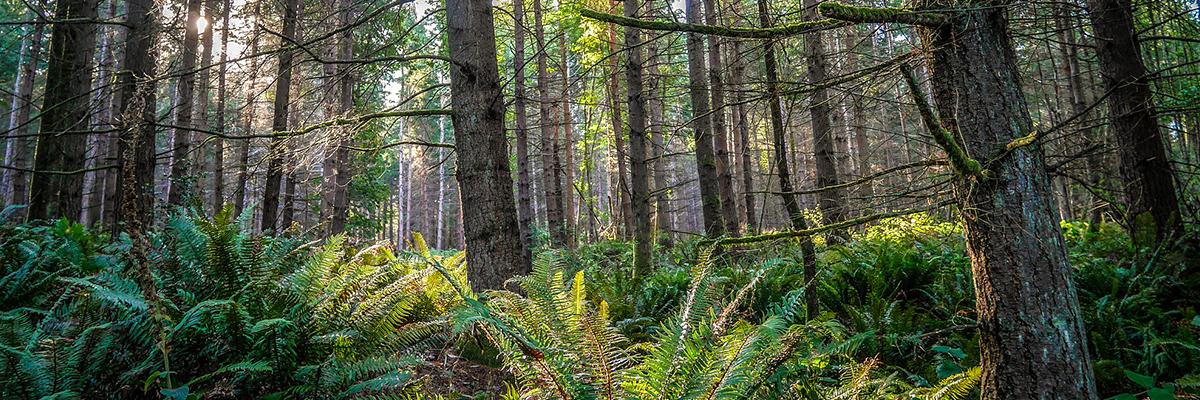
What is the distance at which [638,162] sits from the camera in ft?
24.2

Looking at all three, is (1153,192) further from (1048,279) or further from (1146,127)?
(1048,279)

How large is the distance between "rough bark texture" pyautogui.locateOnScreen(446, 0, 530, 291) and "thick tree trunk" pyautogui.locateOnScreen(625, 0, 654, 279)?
10.2ft

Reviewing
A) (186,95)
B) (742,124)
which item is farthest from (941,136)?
(186,95)

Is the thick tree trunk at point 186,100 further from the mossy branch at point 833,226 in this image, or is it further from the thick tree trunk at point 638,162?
the mossy branch at point 833,226

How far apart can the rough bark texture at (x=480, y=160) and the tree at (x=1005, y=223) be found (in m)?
2.97

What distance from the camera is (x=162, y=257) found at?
2.91 m

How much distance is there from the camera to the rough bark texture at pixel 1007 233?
238cm

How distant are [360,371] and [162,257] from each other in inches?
57.4

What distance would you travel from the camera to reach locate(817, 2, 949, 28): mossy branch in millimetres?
2004

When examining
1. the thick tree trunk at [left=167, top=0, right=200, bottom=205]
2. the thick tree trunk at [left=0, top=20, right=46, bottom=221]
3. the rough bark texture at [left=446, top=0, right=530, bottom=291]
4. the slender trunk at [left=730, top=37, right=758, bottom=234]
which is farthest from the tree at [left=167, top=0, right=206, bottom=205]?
the slender trunk at [left=730, top=37, right=758, bottom=234]

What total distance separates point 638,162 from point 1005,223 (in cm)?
515

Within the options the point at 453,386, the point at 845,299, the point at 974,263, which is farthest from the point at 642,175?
the point at 974,263

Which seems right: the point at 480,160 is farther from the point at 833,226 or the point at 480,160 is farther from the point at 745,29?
the point at 833,226

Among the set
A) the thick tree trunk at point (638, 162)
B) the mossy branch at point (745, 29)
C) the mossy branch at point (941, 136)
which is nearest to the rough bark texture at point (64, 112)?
the thick tree trunk at point (638, 162)
